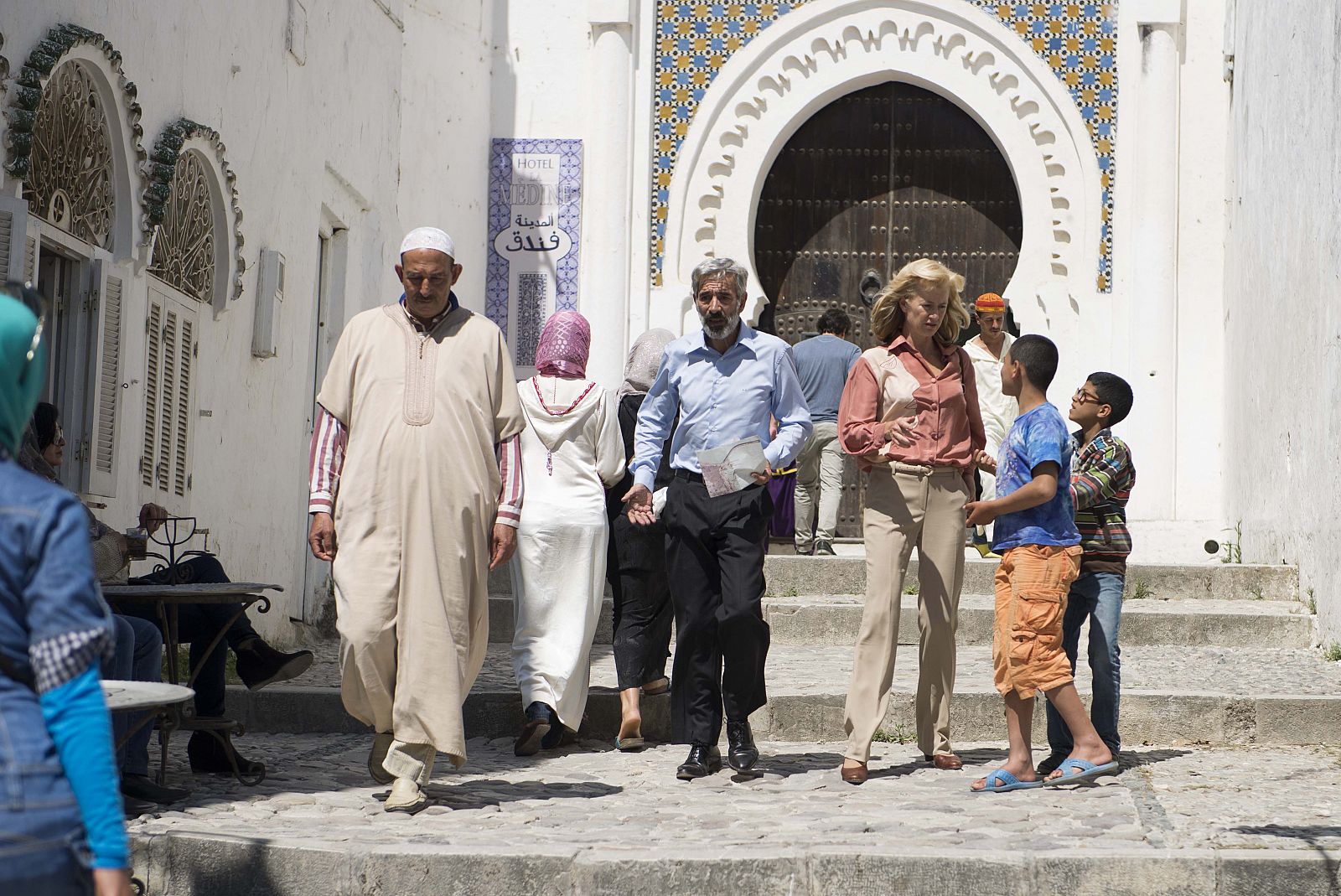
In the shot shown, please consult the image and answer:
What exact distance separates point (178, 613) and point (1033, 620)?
2464mm

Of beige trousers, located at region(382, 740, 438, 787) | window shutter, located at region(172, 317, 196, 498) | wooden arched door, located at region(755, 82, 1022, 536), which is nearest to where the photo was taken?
beige trousers, located at region(382, 740, 438, 787)

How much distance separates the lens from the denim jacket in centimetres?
198

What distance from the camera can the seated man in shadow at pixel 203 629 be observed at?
483 cm

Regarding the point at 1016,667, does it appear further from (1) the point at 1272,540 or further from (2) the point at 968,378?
(1) the point at 1272,540

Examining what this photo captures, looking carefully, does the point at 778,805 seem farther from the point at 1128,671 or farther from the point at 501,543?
the point at 1128,671

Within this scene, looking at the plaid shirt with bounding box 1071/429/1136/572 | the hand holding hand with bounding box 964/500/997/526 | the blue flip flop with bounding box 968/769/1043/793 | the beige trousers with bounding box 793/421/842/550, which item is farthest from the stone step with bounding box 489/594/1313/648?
the blue flip flop with bounding box 968/769/1043/793

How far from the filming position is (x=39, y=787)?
1981mm

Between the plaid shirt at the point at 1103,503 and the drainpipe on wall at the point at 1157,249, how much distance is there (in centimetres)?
596

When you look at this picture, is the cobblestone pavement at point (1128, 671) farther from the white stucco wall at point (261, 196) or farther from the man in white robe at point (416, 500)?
the man in white robe at point (416, 500)

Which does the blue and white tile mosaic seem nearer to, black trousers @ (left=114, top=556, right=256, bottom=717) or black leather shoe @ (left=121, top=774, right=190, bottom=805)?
black trousers @ (left=114, top=556, right=256, bottom=717)

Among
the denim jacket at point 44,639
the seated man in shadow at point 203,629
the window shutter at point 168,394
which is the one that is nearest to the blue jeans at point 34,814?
the denim jacket at point 44,639

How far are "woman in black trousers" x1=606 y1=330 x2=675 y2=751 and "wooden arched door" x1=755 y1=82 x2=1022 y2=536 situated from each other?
569 cm

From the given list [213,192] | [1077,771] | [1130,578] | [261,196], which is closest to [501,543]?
[1077,771]

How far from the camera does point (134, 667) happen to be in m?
4.54
